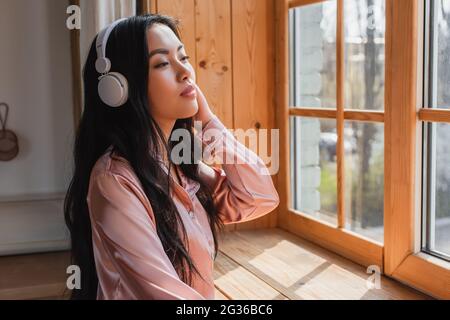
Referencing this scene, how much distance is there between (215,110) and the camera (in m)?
2.22

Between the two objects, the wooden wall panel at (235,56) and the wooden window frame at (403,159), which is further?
the wooden wall panel at (235,56)

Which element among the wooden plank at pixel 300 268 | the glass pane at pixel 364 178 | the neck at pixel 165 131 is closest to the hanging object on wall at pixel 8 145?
the wooden plank at pixel 300 268

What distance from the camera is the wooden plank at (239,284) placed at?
1.55 m

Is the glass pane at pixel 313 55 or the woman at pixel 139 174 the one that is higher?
the glass pane at pixel 313 55

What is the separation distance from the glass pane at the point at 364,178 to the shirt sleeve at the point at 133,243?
1.11 m

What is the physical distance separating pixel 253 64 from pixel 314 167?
46cm

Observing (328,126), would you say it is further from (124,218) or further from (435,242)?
(124,218)

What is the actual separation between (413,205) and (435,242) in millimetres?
113

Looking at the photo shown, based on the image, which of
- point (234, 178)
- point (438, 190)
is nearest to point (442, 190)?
point (438, 190)

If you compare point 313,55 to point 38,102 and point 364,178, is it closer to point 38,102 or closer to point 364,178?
point 364,178

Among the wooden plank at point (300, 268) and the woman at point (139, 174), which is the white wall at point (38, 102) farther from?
the woman at point (139, 174)

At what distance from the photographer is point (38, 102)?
2398 millimetres
